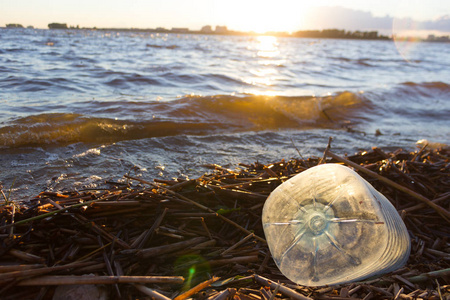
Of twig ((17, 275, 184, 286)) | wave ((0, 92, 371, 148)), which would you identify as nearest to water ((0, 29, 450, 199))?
wave ((0, 92, 371, 148))

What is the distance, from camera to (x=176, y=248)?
1.98 meters

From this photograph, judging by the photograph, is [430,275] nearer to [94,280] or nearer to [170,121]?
[94,280]

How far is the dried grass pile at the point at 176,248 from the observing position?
1.56 meters

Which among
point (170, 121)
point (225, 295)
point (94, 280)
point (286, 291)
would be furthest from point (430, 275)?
point (170, 121)

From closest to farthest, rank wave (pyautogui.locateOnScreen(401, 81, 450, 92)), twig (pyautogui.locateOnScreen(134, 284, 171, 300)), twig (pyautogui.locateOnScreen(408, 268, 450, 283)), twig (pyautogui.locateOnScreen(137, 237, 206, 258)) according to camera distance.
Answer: twig (pyautogui.locateOnScreen(134, 284, 171, 300))
twig (pyautogui.locateOnScreen(408, 268, 450, 283))
twig (pyautogui.locateOnScreen(137, 237, 206, 258))
wave (pyautogui.locateOnScreen(401, 81, 450, 92))

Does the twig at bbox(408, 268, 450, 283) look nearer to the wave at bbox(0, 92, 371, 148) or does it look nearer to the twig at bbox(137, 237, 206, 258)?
the twig at bbox(137, 237, 206, 258)

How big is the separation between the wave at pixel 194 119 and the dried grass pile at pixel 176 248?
3134 millimetres

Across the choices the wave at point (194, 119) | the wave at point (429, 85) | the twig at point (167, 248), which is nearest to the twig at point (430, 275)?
the twig at point (167, 248)

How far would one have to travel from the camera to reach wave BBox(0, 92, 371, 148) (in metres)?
5.20

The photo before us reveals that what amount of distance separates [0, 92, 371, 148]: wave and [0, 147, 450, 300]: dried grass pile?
10.3ft

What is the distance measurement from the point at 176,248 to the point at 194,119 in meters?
5.07

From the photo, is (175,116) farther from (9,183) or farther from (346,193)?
(346,193)

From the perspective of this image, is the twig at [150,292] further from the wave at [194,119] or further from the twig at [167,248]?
the wave at [194,119]

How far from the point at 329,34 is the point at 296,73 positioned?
313 ft
